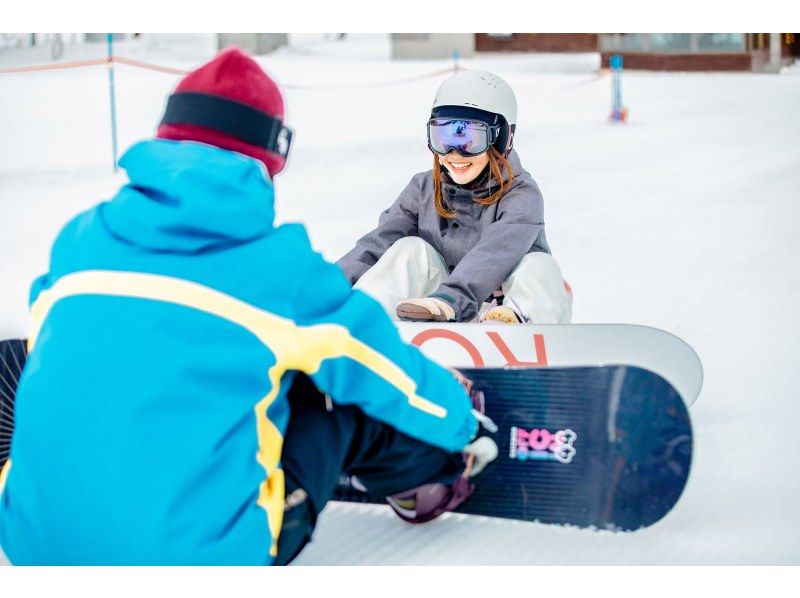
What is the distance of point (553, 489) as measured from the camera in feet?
6.40

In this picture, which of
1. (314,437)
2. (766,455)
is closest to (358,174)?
(766,455)

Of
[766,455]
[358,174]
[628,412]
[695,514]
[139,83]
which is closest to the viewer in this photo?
[628,412]

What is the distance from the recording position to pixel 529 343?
2.27 meters

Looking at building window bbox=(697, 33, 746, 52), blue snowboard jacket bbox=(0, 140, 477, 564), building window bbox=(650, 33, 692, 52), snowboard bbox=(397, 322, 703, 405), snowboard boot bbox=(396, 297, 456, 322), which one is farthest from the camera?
building window bbox=(650, 33, 692, 52)

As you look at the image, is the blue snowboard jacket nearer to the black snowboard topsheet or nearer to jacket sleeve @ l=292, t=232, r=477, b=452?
jacket sleeve @ l=292, t=232, r=477, b=452

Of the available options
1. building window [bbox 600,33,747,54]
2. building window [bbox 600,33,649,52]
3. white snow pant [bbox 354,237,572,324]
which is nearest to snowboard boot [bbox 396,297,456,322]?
white snow pant [bbox 354,237,572,324]

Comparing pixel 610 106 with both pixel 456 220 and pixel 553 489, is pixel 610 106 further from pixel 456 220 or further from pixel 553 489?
pixel 553 489

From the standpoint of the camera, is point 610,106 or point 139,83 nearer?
point 610,106

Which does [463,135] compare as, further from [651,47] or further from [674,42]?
[651,47]

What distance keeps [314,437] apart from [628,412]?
69 centimetres

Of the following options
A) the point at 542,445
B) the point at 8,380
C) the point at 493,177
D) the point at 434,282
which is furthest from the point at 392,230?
the point at 8,380

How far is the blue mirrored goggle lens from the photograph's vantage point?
8.55 feet

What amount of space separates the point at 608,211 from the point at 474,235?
3.31 metres

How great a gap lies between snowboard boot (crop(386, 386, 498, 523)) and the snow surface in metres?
0.05
